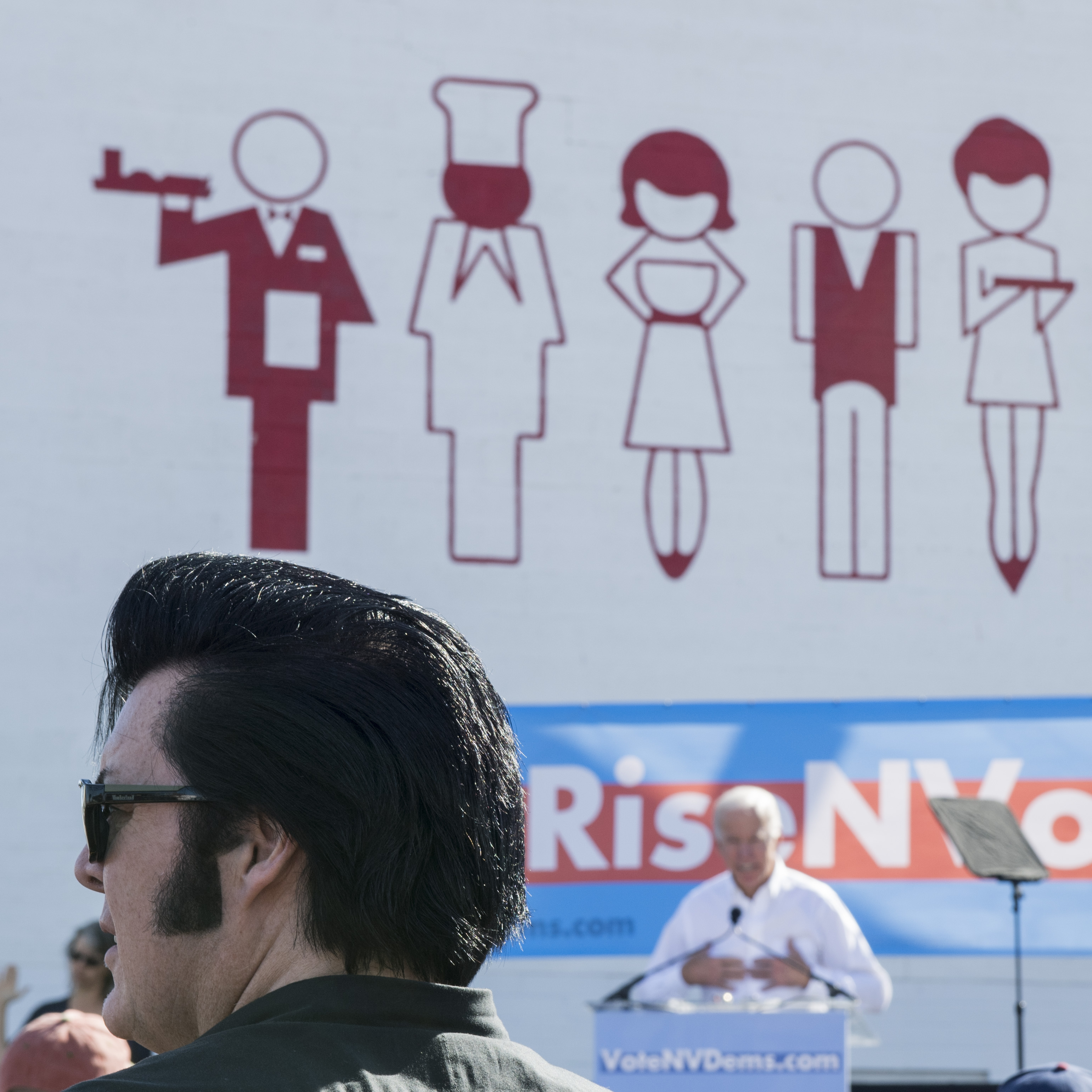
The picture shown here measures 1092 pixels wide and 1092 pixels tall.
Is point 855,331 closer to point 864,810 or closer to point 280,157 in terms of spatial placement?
point 864,810

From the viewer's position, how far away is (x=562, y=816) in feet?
18.6

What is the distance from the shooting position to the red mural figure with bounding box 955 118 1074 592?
691cm

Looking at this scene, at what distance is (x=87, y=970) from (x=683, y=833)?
7.75 feet

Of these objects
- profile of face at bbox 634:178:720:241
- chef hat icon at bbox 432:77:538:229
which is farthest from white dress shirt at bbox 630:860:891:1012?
chef hat icon at bbox 432:77:538:229

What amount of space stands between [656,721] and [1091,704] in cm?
169

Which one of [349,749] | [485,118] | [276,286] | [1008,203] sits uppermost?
[485,118]

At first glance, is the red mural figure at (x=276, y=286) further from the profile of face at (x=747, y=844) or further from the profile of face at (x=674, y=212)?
the profile of face at (x=747, y=844)

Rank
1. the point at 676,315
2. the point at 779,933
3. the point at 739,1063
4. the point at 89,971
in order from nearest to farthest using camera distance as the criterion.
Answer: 1. the point at 89,971
2. the point at 739,1063
3. the point at 779,933
4. the point at 676,315

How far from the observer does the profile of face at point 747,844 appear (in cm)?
544

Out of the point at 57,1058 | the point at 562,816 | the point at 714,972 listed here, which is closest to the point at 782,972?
the point at 714,972

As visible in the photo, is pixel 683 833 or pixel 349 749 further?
pixel 683 833

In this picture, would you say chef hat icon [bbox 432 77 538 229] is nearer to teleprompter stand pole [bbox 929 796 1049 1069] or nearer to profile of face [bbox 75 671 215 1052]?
teleprompter stand pole [bbox 929 796 1049 1069]

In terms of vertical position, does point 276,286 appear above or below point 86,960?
above

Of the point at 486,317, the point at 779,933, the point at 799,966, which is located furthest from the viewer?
the point at 486,317
